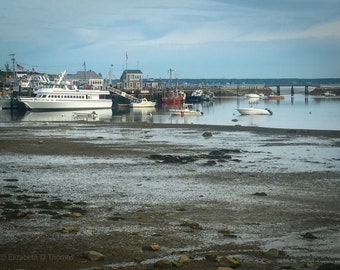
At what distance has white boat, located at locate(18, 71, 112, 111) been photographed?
8169 cm

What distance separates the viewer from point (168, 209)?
41.4 feet

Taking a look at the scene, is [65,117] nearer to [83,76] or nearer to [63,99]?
[63,99]

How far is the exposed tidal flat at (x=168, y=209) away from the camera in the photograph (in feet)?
28.9

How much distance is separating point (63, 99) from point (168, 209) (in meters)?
76.0

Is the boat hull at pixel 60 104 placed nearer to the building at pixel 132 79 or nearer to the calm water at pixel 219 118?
the calm water at pixel 219 118

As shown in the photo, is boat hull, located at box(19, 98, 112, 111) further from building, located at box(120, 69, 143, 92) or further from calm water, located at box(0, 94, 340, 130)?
building, located at box(120, 69, 143, 92)

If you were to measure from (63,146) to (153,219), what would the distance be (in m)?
16.0

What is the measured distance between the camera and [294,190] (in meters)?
15.4

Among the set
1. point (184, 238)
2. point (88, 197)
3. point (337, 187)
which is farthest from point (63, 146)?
point (184, 238)

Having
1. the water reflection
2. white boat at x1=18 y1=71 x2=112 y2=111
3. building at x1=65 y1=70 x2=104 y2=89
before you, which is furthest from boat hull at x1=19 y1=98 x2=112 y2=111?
building at x1=65 y1=70 x2=104 y2=89

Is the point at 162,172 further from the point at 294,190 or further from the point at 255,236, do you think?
the point at 255,236

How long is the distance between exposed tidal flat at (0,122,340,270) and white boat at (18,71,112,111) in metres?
58.5

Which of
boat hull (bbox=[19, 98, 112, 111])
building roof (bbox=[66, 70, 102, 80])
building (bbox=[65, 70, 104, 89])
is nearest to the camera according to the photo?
boat hull (bbox=[19, 98, 112, 111])

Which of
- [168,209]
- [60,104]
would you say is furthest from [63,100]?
[168,209]
